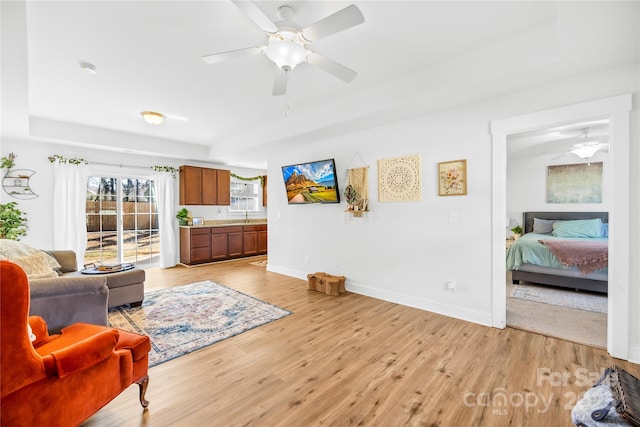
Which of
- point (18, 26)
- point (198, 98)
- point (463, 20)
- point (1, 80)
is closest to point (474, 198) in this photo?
point (463, 20)

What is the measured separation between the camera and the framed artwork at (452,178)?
10.2ft

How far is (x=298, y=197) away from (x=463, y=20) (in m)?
3.33

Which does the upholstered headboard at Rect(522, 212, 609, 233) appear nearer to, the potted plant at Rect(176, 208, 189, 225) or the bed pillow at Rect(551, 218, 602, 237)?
the bed pillow at Rect(551, 218, 602, 237)

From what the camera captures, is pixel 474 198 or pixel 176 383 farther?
pixel 474 198

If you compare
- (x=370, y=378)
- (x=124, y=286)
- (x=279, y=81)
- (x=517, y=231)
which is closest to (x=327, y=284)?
(x=370, y=378)

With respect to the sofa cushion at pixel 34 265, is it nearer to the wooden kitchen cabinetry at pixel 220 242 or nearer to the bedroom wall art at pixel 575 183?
the wooden kitchen cabinetry at pixel 220 242

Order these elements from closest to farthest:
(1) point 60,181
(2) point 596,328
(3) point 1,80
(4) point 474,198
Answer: (3) point 1,80
(2) point 596,328
(4) point 474,198
(1) point 60,181

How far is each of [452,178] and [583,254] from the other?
242cm

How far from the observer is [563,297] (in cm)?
380

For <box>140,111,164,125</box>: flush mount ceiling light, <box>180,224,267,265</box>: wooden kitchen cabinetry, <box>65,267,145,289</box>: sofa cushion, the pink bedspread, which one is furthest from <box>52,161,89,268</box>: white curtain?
the pink bedspread

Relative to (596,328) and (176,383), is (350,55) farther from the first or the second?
(596,328)

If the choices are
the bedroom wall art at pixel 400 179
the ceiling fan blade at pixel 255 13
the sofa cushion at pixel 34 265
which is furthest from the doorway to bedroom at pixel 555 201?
the sofa cushion at pixel 34 265

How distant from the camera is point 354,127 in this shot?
3834mm

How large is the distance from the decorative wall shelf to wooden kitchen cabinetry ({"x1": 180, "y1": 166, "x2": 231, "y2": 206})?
236 cm
